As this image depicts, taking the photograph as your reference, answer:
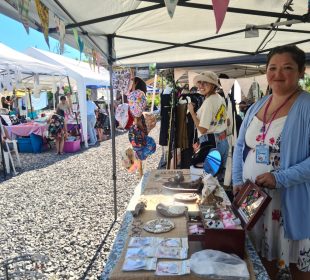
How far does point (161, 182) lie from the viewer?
99.3 inches

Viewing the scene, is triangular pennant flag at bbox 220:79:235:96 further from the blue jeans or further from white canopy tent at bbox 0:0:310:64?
the blue jeans

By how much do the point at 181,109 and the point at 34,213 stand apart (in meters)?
2.53

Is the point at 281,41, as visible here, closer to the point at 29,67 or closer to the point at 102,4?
the point at 102,4

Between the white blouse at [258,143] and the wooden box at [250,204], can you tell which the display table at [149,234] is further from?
the white blouse at [258,143]

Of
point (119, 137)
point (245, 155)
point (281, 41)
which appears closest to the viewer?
point (245, 155)

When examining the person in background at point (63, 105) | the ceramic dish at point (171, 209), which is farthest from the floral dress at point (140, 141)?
the person in background at point (63, 105)

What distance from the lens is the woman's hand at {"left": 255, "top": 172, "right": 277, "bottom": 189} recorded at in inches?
58.2

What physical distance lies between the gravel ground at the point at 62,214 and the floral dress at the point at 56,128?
3.60 ft

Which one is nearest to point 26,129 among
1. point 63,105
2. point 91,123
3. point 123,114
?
point 63,105

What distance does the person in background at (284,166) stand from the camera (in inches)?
58.2

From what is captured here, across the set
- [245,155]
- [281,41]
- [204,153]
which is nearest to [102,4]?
[245,155]

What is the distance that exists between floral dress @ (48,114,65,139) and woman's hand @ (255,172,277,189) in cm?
754

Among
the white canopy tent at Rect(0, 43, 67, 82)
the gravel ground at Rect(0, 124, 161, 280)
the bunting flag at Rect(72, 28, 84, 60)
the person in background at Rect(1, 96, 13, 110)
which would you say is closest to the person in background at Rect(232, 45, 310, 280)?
the bunting flag at Rect(72, 28, 84, 60)

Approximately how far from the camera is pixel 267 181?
4.87 feet
